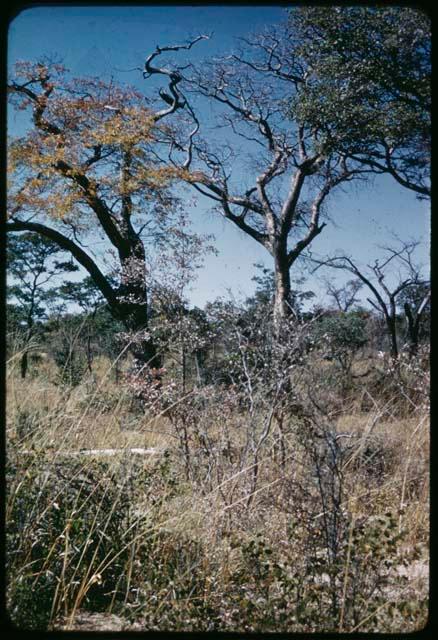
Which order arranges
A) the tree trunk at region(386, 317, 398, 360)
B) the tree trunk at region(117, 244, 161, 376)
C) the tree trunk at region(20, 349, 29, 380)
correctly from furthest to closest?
1. the tree trunk at region(117, 244, 161, 376)
2. the tree trunk at region(386, 317, 398, 360)
3. the tree trunk at region(20, 349, 29, 380)

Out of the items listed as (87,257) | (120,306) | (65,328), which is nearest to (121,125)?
(87,257)

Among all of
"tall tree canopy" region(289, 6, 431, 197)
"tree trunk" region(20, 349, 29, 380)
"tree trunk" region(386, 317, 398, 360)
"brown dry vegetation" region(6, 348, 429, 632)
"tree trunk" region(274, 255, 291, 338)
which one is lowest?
"brown dry vegetation" region(6, 348, 429, 632)

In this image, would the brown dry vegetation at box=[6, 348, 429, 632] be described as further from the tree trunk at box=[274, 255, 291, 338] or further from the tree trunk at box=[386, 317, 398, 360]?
the tree trunk at box=[274, 255, 291, 338]

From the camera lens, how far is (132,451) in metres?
2.74

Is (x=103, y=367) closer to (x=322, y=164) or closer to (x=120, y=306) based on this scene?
(x=120, y=306)

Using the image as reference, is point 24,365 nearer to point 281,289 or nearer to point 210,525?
point 210,525

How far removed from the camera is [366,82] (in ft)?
11.5

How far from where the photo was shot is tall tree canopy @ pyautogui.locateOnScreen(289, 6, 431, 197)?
3.06 m

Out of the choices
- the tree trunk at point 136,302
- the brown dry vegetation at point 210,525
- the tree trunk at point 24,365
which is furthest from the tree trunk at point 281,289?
the tree trunk at point 24,365

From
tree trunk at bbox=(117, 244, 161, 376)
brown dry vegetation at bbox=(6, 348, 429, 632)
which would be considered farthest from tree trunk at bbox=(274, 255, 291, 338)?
tree trunk at bbox=(117, 244, 161, 376)

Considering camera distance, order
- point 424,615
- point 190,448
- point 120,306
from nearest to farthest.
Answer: point 424,615 < point 190,448 < point 120,306

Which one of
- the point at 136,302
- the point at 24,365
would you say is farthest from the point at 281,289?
the point at 24,365

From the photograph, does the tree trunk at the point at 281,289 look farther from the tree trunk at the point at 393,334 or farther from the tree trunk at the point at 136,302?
the tree trunk at the point at 136,302

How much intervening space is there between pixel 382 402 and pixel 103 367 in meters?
1.72
